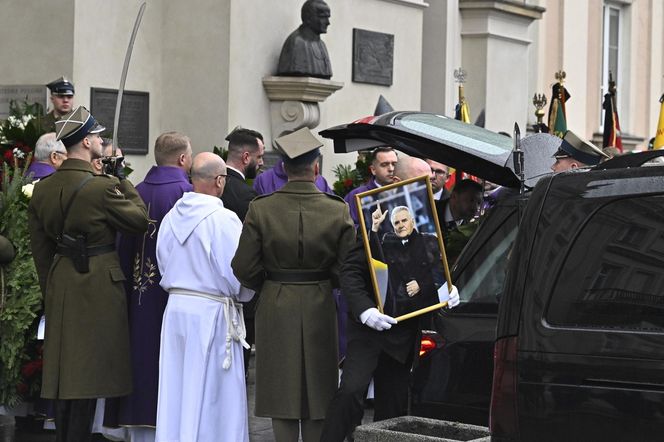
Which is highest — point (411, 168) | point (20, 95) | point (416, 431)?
point (20, 95)

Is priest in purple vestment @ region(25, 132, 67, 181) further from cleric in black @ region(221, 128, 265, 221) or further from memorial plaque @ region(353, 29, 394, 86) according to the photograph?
memorial plaque @ region(353, 29, 394, 86)

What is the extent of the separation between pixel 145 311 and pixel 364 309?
1.76 m

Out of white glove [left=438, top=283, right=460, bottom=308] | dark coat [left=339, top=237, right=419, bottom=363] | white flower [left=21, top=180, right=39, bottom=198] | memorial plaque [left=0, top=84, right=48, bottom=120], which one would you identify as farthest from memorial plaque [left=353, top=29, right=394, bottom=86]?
white glove [left=438, top=283, right=460, bottom=308]

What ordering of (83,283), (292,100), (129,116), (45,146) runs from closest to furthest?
(83,283) → (45,146) → (129,116) → (292,100)

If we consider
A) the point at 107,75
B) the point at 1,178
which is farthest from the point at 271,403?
the point at 107,75

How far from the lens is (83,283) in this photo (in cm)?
797

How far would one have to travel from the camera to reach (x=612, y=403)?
450 cm

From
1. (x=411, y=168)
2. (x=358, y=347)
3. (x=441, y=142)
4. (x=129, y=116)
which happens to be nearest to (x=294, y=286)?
(x=358, y=347)

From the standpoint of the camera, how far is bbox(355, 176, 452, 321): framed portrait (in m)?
7.13

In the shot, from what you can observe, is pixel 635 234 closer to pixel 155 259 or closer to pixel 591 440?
pixel 591 440

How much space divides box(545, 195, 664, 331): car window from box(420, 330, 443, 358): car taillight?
1941mm

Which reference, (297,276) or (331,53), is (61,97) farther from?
(331,53)

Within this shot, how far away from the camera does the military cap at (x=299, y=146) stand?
295 inches

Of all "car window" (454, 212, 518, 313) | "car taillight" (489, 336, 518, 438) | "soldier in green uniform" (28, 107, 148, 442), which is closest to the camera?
"car taillight" (489, 336, 518, 438)
